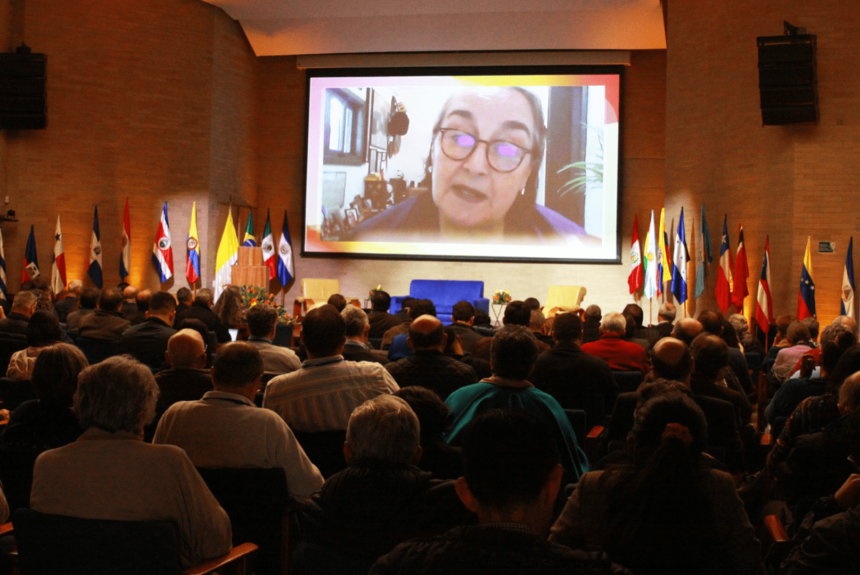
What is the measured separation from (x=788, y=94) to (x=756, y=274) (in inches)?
88.3

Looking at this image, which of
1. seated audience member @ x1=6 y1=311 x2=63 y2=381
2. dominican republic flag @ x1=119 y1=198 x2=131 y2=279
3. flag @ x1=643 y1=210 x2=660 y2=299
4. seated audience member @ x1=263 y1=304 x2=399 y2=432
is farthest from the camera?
dominican republic flag @ x1=119 y1=198 x2=131 y2=279

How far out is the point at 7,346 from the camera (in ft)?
17.5

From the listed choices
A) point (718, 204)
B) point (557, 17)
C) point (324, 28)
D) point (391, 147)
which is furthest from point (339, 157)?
point (718, 204)

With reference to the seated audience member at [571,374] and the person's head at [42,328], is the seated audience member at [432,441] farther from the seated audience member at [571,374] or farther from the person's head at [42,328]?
the person's head at [42,328]

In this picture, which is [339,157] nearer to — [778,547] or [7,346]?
[7,346]

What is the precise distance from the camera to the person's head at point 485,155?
13453 mm

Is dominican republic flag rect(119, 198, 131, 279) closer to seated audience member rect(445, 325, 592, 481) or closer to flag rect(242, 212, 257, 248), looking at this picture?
flag rect(242, 212, 257, 248)

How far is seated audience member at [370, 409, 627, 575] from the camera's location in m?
1.34

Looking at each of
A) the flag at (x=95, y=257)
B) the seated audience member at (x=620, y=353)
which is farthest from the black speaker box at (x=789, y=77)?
the flag at (x=95, y=257)

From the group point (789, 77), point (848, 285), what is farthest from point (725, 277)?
point (789, 77)

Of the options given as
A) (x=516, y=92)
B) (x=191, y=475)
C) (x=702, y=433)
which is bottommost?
(x=191, y=475)

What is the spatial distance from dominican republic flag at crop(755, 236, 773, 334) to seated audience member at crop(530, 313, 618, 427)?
6.15 m

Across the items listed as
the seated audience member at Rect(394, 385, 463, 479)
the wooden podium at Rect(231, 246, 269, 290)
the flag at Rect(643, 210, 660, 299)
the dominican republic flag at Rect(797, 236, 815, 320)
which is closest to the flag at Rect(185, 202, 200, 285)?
the wooden podium at Rect(231, 246, 269, 290)

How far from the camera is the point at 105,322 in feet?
19.6
